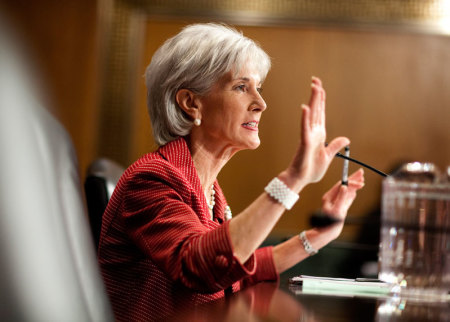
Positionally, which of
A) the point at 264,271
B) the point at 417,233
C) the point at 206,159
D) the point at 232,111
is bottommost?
the point at 264,271

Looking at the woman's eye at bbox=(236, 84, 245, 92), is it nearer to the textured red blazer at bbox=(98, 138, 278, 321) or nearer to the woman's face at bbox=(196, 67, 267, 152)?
the woman's face at bbox=(196, 67, 267, 152)

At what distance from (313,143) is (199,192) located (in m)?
0.37

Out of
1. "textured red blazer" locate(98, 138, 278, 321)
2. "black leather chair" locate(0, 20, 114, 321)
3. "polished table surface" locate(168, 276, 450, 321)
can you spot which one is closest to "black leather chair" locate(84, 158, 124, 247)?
"textured red blazer" locate(98, 138, 278, 321)

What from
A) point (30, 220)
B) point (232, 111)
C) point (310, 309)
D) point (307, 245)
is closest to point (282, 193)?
point (310, 309)

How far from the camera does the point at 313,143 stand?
3.13 ft

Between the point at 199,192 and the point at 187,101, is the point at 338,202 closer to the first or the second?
the point at 199,192

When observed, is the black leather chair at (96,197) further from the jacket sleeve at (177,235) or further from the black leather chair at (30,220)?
the black leather chair at (30,220)

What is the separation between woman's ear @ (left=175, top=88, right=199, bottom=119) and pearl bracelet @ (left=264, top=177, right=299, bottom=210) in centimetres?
49

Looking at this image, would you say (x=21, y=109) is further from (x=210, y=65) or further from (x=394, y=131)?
(x=394, y=131)

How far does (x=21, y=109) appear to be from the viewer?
0.66 ft

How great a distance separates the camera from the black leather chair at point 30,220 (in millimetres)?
187

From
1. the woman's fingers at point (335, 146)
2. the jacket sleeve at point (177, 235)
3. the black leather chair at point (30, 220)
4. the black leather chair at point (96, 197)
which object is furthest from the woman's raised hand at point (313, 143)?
the black leather chair at point (30, 220)

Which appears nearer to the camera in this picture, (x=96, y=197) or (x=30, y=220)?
(x=30, y=220)

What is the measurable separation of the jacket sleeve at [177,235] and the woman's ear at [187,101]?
0.29 metres
